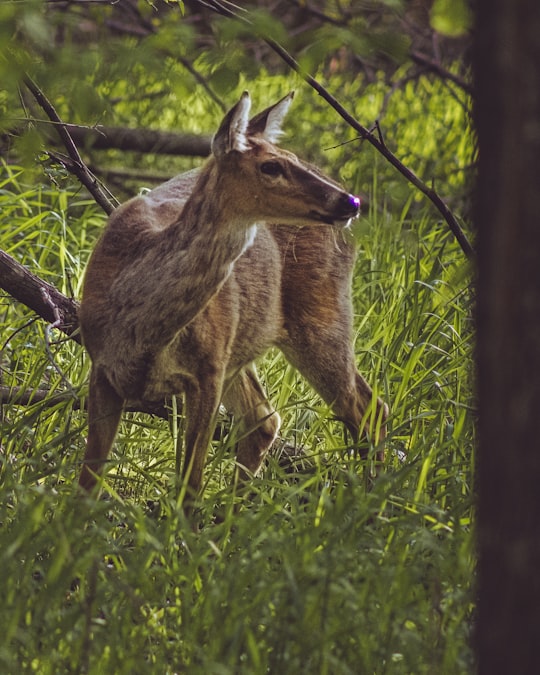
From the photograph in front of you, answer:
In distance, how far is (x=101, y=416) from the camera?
3.50m

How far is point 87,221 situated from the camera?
572 cm

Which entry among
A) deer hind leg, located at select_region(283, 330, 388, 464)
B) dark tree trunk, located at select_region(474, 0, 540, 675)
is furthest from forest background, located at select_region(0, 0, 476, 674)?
dark tree trunk, located at select_region(474, 0, 540, 675)

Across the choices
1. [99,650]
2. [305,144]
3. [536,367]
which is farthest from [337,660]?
[305,144]

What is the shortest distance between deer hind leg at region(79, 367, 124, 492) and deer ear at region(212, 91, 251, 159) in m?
0.81

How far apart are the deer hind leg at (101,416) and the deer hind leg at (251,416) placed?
2.77 feet

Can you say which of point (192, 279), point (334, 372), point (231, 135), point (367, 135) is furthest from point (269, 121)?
point (334, 372)

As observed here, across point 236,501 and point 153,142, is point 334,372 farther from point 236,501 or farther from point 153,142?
point 153,142

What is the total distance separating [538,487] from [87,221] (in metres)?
4.33

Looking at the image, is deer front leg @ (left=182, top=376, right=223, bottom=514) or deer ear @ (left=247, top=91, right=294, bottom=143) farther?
deer ear @ (left=247, top=91, right=294, bottom=143)

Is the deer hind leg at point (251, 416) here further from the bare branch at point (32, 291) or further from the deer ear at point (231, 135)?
the deer ear at point (231, 135)

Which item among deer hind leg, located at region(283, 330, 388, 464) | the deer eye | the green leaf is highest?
the green leaf

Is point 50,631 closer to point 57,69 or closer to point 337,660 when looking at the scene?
point 337,660

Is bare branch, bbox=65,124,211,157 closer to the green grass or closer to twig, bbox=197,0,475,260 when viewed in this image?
the green grass

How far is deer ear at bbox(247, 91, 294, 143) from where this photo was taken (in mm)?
3727
